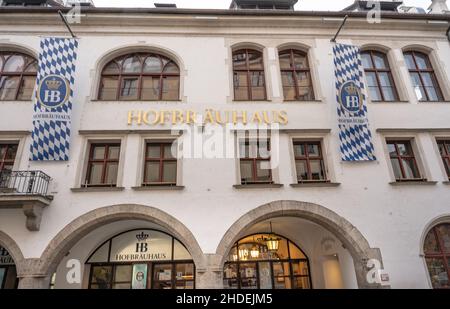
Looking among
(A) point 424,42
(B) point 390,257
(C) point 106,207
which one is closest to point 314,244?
(B) point 390,257

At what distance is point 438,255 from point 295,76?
7324 mm

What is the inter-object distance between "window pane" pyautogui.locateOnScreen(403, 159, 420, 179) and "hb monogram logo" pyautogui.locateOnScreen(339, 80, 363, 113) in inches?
98.5

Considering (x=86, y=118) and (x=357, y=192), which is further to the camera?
(x=86, y=118)

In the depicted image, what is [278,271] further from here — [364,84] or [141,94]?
[141,94]

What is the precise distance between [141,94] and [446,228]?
1087 cm

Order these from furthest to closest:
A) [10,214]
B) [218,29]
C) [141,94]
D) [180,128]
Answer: [218,29] → [141,94] → [180,128] → [10,214]

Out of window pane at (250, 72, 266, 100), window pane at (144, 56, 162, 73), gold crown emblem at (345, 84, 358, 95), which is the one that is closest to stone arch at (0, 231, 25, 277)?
window pane at (144, 56, 162, 73)

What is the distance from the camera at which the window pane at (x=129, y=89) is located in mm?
10117

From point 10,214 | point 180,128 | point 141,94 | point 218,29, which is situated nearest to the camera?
point 10,214

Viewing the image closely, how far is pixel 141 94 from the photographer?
33.1ft

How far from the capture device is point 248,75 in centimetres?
1059

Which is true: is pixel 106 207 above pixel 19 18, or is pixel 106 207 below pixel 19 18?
below

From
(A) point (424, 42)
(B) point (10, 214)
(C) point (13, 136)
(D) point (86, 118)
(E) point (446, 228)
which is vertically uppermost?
(A) point (424, 42)

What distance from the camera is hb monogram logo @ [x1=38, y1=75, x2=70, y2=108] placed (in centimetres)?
887
